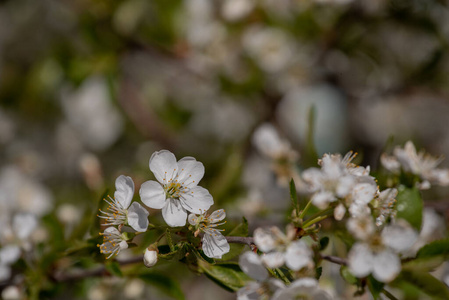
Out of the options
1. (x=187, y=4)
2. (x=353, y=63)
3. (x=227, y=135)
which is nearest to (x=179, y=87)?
(x=227, y=135)

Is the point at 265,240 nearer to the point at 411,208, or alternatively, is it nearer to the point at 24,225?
the point at 411,208

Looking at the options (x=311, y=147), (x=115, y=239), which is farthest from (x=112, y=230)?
(x=311, y=147)

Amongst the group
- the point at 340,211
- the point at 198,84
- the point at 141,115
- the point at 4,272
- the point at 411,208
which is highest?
the point at 340,211

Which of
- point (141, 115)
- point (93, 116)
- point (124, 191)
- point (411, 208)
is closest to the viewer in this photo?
point (124, 191)

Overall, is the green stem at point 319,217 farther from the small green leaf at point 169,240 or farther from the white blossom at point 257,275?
the small green leaf at point 169,240

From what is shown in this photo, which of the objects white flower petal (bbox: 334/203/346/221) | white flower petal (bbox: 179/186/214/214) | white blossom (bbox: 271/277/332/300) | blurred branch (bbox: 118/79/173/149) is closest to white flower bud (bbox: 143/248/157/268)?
white flower petal (bbox: 179/186/214/214)

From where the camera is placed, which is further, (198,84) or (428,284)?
(198,84)

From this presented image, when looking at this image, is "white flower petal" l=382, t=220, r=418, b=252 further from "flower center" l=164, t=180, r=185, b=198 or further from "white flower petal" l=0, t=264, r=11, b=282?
"white flower petal" l=0, t=264, r=11, b=282

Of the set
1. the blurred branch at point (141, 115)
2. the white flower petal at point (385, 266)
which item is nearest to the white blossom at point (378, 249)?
the white flower petal at point (385, 266)
